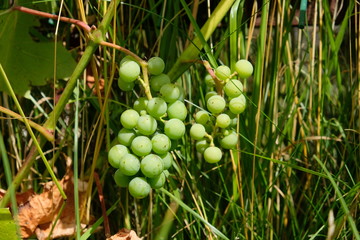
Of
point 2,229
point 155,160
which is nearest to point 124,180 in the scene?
point 155,160

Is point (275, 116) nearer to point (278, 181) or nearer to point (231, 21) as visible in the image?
point (278, 181)

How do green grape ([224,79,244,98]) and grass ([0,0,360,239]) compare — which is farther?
grass ([0,0,360,239])

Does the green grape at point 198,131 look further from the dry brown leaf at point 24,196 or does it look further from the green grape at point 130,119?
the dry brown leaf at point 24,196

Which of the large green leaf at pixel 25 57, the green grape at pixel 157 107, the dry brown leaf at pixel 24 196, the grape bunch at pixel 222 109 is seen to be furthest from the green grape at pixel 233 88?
the dry brown leaf at pixel 24 196

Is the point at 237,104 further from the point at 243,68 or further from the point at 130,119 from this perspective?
the point at 130,119

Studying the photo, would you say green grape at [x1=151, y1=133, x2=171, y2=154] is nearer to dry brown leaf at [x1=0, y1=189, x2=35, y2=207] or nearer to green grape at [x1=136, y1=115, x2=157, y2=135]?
green grape at [x1=136, y1=115, x2=157, y2=135]

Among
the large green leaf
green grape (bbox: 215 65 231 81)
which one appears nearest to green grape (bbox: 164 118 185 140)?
green grape (bbox: 215 65 231 81)

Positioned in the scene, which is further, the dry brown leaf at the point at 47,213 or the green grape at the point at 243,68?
the dry brown leaf at the point at 47,213
